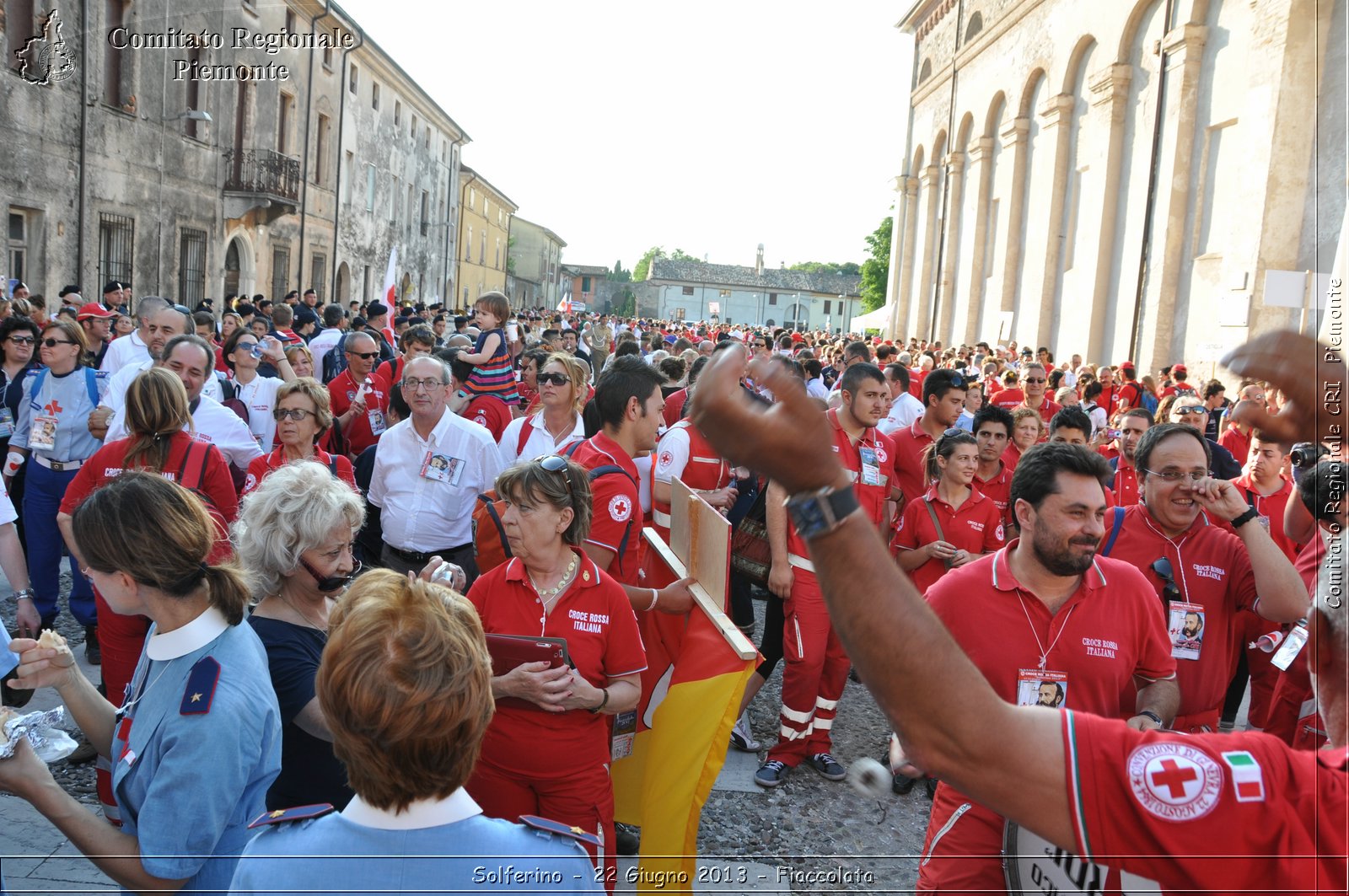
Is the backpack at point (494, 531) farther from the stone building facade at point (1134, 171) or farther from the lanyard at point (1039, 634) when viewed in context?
the stone building facade at point (1134, 171)

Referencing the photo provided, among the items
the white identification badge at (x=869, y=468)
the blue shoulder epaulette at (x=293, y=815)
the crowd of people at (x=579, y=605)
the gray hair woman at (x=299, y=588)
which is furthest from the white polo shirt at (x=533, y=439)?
the blue shoulder epaulette at (x=293, y=815)

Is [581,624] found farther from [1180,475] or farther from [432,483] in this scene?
[1180,475]

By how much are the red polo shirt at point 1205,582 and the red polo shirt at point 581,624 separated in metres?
2.29

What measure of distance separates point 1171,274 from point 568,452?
1910 centimetres

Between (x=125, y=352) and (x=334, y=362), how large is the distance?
306cm

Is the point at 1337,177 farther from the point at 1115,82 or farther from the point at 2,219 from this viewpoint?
the point at 2,219

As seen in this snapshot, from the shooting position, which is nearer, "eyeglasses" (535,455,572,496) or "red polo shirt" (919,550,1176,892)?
"red polo shirt" (919,550,1176,892)

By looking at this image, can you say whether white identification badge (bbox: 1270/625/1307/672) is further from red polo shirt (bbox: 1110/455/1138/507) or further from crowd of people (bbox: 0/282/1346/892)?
red polo shirt (bbox: 1110/455/1138/507)

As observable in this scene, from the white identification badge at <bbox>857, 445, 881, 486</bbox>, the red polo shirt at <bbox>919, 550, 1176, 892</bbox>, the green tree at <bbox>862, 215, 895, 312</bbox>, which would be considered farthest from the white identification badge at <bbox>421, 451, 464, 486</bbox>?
the green tree at <bbox>862, 215, 895, 312</bbox>

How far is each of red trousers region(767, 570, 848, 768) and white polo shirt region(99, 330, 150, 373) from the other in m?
5.99

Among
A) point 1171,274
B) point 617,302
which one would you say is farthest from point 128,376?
point 617,302

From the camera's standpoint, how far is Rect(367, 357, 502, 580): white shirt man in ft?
18.6

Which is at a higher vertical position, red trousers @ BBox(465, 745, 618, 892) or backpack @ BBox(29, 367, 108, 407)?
backpack @ BBox(29, 367, 108, 407)

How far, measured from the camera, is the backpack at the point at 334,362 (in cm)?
1101
